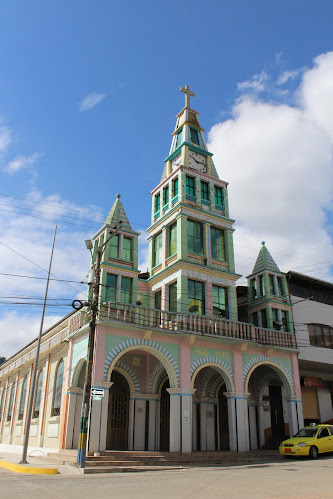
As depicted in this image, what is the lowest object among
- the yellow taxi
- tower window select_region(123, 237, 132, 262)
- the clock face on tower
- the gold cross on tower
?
the yellow taxi

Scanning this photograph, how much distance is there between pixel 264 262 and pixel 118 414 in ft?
43.3

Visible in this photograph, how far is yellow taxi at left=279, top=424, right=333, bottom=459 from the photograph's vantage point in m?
19.0

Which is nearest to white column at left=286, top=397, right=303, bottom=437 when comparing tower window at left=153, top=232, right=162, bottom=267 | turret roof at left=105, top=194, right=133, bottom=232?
tower window at left=153, top=232, right=162, bottom=267

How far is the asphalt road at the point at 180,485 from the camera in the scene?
9492mm

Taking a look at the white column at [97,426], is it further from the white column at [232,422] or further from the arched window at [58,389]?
the white column at [232,422]

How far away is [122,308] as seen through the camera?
20.1m

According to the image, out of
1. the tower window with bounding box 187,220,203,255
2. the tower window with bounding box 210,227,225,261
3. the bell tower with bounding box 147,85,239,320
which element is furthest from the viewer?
the tower window with bounding box 210,227,225,261

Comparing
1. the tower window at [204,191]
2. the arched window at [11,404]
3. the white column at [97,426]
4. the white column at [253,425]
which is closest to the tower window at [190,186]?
the tower window at [204,191]

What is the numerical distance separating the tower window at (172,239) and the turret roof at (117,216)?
248cm

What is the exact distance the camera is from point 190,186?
26.2m

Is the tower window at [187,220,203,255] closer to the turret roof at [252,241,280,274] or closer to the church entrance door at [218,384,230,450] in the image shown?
the turret roof at [252,241,280,274]

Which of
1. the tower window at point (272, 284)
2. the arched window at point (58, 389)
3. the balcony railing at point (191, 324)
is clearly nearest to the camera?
the balcony railing at point (191, 324)

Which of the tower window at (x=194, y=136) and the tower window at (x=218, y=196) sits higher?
the tower window at (x=194, y=136)

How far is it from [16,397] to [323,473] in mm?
25059
